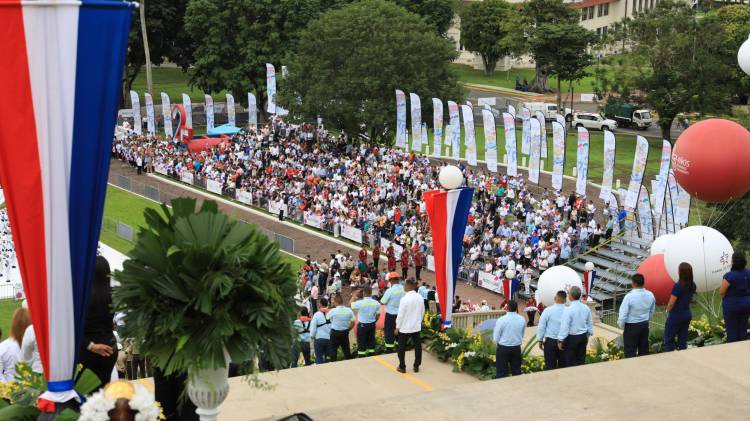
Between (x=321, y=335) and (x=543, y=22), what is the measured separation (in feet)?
168

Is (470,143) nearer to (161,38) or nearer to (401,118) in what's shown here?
(401,118)

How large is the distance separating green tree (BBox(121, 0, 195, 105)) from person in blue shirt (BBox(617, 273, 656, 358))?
5054 centimetres

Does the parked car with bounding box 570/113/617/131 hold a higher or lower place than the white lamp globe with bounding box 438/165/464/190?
lower

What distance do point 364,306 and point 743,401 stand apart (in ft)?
19.7

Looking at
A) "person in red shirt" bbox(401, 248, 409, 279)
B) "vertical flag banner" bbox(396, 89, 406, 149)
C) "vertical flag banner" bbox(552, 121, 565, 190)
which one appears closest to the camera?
"person in red shirt" bbox(401, 248, 409, 279)

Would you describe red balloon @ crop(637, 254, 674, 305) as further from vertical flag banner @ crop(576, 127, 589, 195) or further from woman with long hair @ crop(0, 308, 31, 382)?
vertical flag banner @ crop(576, 127, 589, 195)

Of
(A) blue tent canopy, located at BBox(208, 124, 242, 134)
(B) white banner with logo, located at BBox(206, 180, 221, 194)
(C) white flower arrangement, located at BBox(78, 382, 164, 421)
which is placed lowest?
(B) white banner with logo, located at BBox(206, 180, 221, 194)

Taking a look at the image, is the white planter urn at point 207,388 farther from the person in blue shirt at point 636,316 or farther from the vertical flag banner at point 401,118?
the vertical flag banner at point 401,118

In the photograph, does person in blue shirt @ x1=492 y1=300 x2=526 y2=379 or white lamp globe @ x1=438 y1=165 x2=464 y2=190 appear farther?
white lamp globe @ x1=438 y1=165 x2=464 y2=190

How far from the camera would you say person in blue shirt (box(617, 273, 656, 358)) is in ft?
42.1

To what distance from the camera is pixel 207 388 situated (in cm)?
739

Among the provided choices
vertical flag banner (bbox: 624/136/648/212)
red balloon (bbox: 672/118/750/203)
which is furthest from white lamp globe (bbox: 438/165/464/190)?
vertical flag banner (bbox: 624/136/648/212)

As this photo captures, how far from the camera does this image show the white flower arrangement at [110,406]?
643cm

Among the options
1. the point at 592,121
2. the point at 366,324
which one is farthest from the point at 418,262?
the point at 592,121
